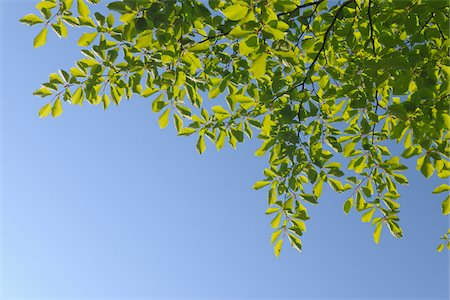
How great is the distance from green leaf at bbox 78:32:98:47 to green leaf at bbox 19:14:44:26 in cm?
39

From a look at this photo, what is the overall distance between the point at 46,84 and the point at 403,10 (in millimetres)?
3166

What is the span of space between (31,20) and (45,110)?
85cm

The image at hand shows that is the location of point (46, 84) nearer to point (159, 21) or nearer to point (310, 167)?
point (159, 21)

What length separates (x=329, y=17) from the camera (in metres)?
4.12

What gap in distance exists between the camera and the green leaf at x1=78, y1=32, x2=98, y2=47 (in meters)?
3.71

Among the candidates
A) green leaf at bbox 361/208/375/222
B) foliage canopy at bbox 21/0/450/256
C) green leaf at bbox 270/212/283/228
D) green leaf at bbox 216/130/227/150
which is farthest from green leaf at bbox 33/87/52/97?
green leaf at bbox 361/208/375/222

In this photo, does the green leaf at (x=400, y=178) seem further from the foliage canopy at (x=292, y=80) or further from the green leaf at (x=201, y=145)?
the green leaf at (x=201, y=145)

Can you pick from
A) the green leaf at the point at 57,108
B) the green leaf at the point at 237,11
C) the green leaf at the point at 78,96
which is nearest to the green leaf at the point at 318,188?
the green leaf at the point at 237,11

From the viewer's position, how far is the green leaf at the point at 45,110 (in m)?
4.18

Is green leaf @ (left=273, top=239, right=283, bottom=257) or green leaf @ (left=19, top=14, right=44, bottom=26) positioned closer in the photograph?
green leaf @ (left=19, top=14, right=44, bottom=26)

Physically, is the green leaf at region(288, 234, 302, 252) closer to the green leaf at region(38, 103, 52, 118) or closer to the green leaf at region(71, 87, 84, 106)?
the green leaf at region(71, 87, 84, 106)

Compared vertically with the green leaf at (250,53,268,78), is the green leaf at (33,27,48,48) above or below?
above

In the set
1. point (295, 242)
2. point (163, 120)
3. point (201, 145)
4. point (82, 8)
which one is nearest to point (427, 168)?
point (295, 242)

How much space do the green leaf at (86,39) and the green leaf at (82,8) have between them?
164mm
